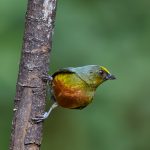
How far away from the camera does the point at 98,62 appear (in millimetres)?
7223

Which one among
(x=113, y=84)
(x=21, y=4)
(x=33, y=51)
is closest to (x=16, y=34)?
(x=21, y=4)

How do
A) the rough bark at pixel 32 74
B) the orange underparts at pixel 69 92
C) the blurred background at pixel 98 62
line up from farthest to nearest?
the blurred background at pixel 98 62, the orange underparts at pixel 69 92, the rough bark at pixel 32 74

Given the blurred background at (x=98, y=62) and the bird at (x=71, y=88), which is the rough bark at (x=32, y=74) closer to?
the bird at (x=71, y=88)

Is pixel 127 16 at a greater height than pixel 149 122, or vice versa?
pixel 127 16

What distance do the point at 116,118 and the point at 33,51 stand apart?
3268mm

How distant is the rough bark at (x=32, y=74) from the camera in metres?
4.65

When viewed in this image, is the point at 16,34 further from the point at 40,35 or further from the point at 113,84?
the point at 40,35

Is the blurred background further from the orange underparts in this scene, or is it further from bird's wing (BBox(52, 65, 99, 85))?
the orange underparts

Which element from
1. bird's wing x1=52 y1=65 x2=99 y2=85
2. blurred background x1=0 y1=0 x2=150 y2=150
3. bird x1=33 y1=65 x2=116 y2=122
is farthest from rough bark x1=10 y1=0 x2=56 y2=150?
blurred background x1=0 y1=0 x2=150 y2=150

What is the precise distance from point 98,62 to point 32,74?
2.56 metres

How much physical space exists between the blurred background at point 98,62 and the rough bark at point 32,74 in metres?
2.24

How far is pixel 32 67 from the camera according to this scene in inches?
185

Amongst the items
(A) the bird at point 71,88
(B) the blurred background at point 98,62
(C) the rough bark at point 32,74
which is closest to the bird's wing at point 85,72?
(A) the bird at point 71,88

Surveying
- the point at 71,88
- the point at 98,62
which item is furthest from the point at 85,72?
the point at 98,62
